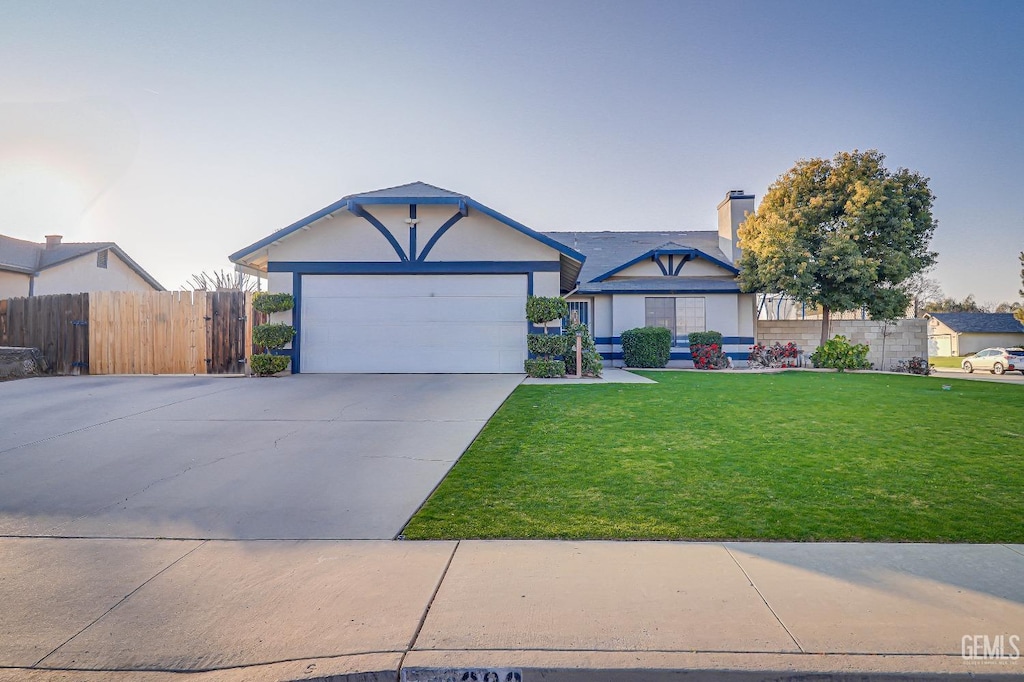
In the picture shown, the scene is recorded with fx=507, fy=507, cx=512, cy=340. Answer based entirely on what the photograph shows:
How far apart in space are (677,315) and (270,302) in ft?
44.5

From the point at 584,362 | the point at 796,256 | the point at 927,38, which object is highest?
the point at 927,38

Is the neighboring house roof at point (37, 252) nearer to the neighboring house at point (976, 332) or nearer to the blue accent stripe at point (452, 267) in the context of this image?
the blue accent stripe at point (452, 267)

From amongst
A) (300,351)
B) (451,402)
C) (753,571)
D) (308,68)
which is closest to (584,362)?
(451,402)

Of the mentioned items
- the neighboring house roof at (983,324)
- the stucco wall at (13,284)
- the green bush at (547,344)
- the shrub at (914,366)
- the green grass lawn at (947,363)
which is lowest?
the green grass lawn at (947,363)

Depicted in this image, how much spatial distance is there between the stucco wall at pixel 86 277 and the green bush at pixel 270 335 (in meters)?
16.3

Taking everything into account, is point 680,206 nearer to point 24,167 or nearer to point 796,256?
point 796,256

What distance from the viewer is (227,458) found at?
18.7 feet

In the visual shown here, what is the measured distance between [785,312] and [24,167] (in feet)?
90.3

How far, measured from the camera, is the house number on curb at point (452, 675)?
221cm

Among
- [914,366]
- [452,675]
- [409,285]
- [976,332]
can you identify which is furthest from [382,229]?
[976,332]

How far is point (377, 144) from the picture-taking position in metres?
12.9

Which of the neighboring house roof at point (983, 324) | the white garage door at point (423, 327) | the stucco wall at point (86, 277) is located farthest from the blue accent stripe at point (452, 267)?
the neighboring house roof at point (983, 324)

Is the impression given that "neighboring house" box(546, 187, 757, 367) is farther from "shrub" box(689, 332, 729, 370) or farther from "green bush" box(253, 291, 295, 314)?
"green bush" box(253, 291, 295, 314)

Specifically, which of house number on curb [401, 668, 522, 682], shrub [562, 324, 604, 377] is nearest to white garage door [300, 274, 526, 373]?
shrub [562, 324, 604, 377]
